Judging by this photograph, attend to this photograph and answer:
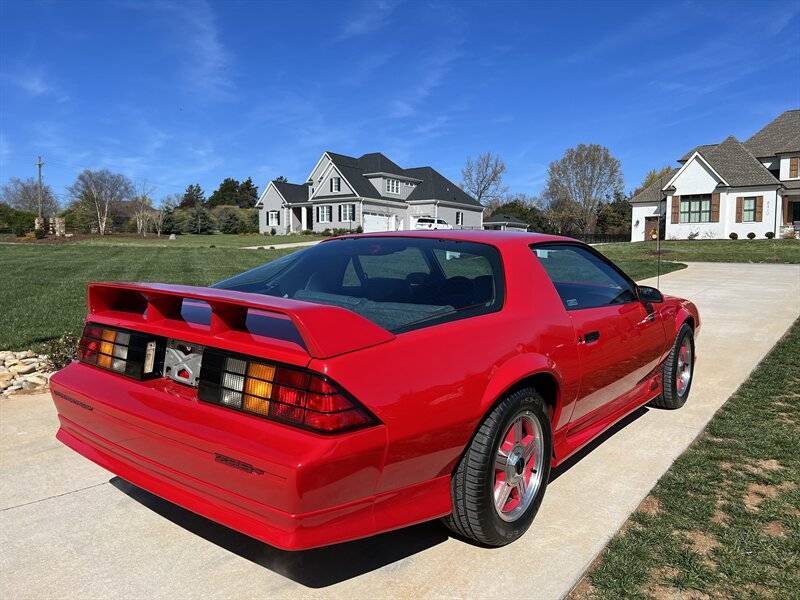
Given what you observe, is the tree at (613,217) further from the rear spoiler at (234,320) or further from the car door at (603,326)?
the rear spoiler at (234,320)

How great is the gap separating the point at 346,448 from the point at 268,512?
1.14 feet

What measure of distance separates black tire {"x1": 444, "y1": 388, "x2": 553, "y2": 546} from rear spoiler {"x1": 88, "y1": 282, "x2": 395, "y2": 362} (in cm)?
63

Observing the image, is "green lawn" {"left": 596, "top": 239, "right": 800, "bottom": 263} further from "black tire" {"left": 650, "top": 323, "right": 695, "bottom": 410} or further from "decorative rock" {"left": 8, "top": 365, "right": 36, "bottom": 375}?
"decorative rock" {"left": 8, "top": 365, "right": 36, "bottom": 375}

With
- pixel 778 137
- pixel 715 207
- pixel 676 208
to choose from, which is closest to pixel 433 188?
pixel 676 208

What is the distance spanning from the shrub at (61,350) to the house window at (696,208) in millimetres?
36149

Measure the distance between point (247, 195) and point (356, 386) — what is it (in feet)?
274

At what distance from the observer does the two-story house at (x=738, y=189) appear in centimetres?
3291

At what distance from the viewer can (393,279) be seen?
9.95 ft

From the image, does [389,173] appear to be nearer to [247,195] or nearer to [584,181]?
[584,181]

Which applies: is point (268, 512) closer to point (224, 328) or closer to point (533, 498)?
point (224, 328)

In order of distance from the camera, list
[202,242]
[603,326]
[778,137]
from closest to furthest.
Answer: [603,326] → [202,242] → [778,137]

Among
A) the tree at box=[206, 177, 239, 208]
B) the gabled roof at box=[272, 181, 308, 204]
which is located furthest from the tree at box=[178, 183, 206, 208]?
the gabled roof at box=[272, 181, 308, 204]

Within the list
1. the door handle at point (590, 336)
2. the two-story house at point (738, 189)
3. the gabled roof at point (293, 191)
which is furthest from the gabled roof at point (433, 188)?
the door handle at point (590, 336)

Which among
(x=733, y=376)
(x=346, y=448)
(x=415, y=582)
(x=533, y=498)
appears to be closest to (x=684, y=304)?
(x=733, y=376)
